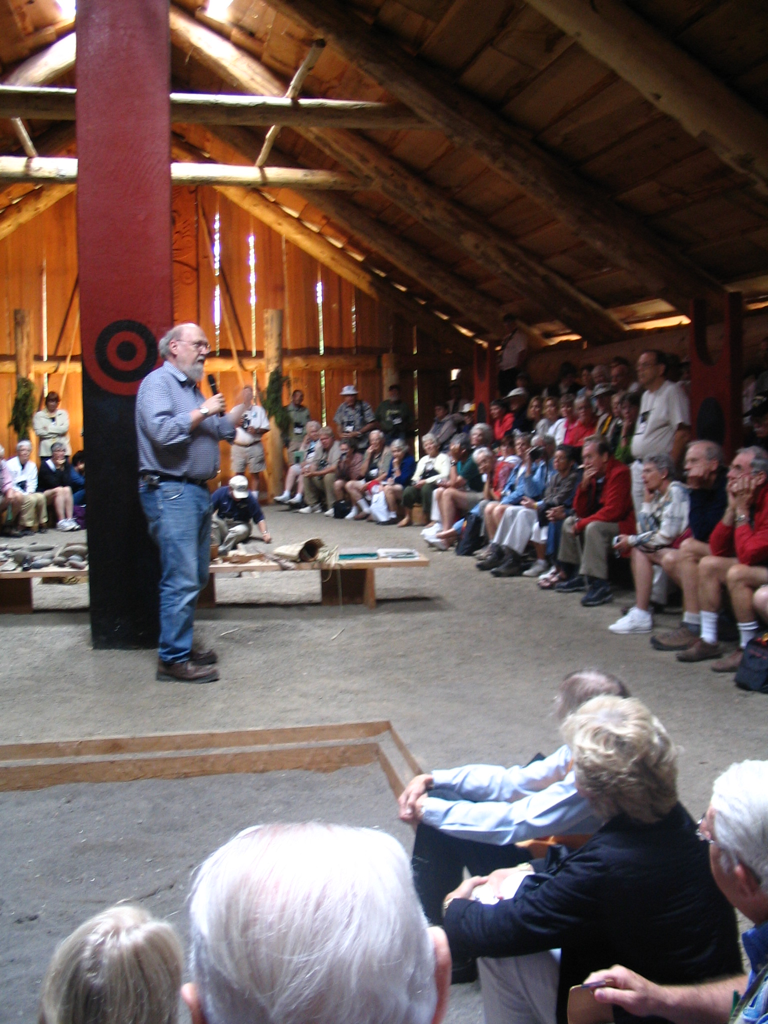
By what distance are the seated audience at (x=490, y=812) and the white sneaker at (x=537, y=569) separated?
4548mm

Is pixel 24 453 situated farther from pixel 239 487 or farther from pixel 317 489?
pixel 239 487

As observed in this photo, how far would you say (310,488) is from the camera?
1155cm

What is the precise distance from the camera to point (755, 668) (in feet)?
12.2

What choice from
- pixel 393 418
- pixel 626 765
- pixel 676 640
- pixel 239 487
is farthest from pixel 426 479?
pixel 626 765

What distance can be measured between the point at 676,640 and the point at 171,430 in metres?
2.61

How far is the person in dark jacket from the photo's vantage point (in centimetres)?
147

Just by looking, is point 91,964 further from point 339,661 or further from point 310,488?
point 310,488

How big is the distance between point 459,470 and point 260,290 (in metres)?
6.00

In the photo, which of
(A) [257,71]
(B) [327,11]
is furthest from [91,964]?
(A) [257,71]

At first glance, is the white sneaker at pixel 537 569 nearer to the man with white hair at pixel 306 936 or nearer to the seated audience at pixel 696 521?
the seated audience at pixel 696 521

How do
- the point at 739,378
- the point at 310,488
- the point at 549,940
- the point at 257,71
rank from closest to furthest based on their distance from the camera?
the point at 549,940, the point at 739,378, the point at 257,71, the point at 310,488

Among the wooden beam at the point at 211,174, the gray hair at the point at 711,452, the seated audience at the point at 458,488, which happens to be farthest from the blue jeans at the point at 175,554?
the wooden beam at the point at 211,174

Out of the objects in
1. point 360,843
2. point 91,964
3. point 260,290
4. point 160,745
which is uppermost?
point 260,290

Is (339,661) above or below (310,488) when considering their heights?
below
